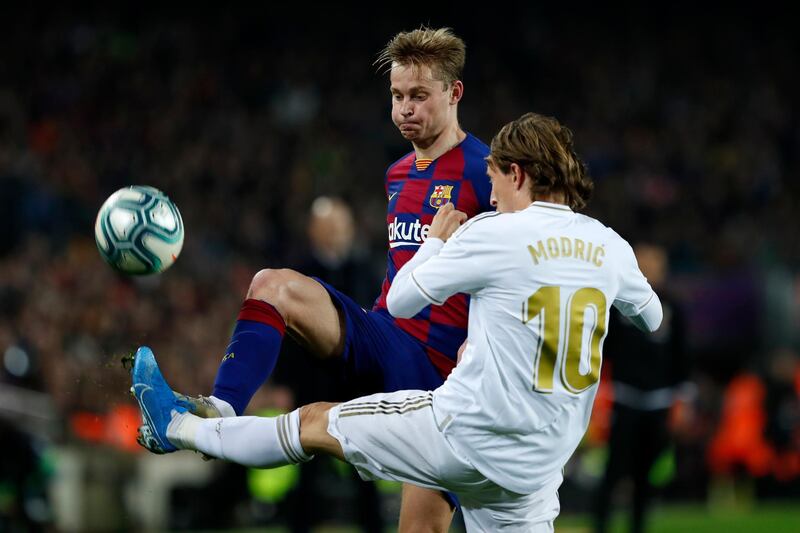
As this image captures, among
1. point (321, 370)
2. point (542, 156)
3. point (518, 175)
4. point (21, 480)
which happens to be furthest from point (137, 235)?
point (21, 480)

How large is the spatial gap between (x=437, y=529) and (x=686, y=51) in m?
18.0

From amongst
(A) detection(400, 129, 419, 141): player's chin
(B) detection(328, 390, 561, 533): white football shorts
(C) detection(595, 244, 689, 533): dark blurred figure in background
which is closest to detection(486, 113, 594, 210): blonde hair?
(A) detection(400, 129, 419, 141): player's chin

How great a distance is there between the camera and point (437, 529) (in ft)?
18.1

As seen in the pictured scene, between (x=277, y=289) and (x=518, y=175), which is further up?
(x=518, y=175)

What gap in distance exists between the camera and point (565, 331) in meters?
4.57

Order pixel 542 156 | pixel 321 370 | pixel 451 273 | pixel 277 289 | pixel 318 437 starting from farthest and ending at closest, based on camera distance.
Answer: pixel 321 370 < pixel 277 289 < pixel 318 437 < pixel 542 156 < pixel 451 273

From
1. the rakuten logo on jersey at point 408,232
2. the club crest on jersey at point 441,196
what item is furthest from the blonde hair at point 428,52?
the rakuten logo on jersey at point 408,232

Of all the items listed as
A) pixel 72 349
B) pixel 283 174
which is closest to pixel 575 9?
pixel 283 174

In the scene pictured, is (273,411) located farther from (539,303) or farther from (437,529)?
(539,303)

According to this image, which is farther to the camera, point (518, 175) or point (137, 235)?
point (137, 235)

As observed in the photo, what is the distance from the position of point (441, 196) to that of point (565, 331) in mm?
1062

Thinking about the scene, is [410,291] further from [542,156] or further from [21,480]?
[21,480]

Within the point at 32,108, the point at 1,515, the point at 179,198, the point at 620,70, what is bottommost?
the point at 1,515

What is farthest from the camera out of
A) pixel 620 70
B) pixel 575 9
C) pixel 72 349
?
pixel 575 9
